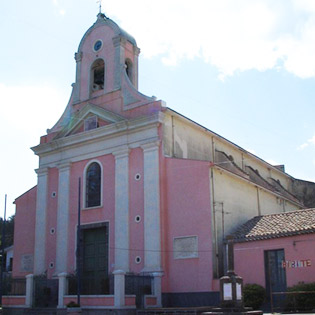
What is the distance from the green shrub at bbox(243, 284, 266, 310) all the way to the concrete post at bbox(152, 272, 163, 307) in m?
3.90

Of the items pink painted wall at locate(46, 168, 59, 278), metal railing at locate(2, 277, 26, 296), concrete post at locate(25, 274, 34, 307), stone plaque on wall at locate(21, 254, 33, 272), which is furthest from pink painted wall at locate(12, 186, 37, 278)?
concrete post at locate(25, 274, 34, 307)

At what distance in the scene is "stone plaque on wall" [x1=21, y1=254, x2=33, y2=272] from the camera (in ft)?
95.5

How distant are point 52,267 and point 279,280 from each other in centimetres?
1274

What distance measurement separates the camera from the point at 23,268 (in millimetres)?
29359

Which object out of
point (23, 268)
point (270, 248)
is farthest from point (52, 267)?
point (270, 248)

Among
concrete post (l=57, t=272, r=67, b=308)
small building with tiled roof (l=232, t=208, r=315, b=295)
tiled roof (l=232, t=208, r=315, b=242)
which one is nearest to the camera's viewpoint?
small building with tiled roof (l=232, t=208, r=315, b=295)

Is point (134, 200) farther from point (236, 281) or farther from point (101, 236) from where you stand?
point (236, 281)

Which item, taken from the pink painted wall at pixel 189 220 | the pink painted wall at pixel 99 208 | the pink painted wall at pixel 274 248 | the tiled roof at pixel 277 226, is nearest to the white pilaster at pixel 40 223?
the pink painted wall at pixel 99 208

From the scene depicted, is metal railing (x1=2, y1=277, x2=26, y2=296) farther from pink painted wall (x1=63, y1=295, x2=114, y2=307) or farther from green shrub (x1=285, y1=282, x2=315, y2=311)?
green shrub (x1=285, y1=282, x2=315, y2=311)

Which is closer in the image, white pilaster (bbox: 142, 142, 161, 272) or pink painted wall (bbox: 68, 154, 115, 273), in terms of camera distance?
white pilaster (bbox: 142, 142, 161, 272)

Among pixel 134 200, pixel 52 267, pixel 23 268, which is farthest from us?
pixel 23 268

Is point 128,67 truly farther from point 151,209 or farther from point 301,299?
point 301,299

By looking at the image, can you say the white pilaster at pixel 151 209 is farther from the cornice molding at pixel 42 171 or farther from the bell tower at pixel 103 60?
the cornice molding at pixel 42 171

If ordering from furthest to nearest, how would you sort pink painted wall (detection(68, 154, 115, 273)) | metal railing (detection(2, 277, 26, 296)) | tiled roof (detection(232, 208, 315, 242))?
pink painted wall (detection(68, 154, 115, 273)), metal railing (detection(2, 277, 26, 296)), tiled roof (detection(232, 208, 315, 242))
